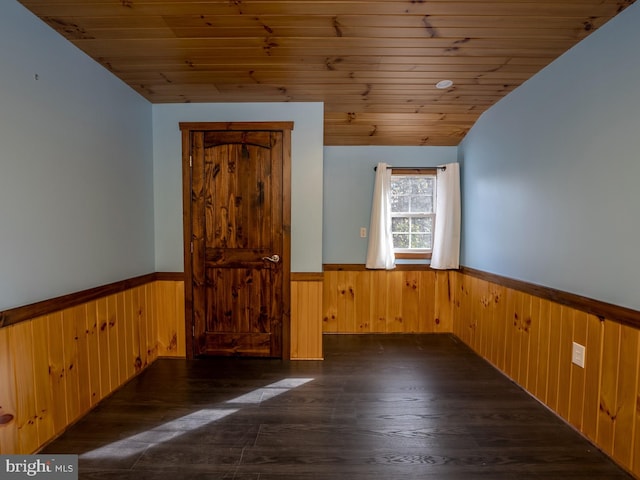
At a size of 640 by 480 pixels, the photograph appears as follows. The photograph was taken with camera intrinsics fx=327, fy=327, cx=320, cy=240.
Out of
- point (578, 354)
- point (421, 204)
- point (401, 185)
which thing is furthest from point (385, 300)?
point (578, 354)

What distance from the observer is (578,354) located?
1919 millimetres

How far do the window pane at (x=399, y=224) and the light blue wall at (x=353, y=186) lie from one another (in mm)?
308

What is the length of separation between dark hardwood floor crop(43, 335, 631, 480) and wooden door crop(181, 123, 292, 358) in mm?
305

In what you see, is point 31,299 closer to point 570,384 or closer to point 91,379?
point 91,379

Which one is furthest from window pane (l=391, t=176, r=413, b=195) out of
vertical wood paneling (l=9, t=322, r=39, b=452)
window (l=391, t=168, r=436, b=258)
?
vertical wood paneling (l=9, t=322, r=39, b=452)

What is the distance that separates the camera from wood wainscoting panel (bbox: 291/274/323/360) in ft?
9.61

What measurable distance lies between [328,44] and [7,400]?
2552mm

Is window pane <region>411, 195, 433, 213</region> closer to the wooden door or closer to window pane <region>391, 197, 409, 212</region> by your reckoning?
window pane <region>391, 197, 409, 212</region>

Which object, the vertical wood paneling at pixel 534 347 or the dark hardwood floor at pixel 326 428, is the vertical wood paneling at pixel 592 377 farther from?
the vertical wood paneling at pixel 534 347

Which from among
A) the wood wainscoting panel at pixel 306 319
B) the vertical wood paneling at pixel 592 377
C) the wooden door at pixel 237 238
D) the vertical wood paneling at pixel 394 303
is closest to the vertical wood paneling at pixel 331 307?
the vertical wood paneling at pixel 394 303

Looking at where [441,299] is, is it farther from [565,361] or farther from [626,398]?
[626,398]

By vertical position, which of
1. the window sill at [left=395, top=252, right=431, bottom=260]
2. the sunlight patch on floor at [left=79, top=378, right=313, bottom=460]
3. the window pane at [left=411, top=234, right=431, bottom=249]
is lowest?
the sunlight patch on floor at [left=79, top=378, right=313, bottom=460]

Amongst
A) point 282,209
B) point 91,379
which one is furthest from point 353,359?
point 91,379

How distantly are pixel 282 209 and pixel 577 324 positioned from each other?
220cm
